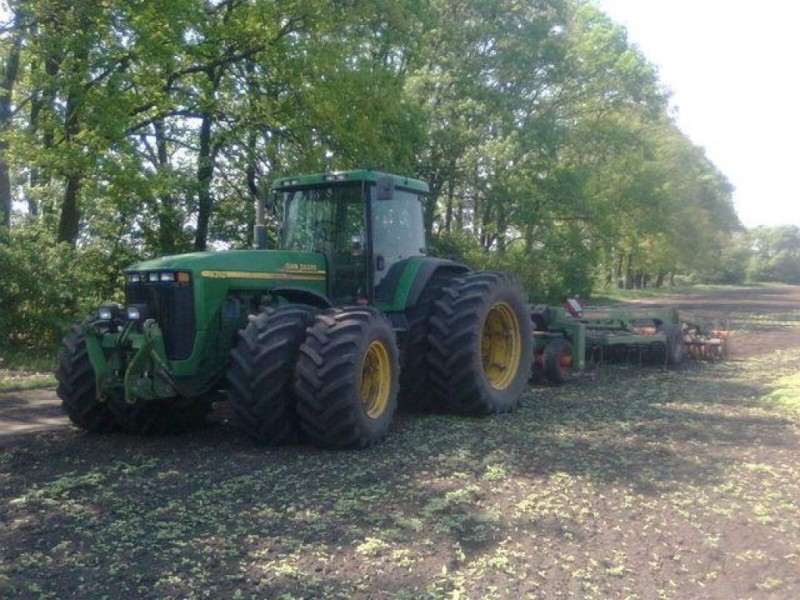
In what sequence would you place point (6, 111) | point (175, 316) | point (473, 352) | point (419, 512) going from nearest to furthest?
point (419, 512), point (175, 316), point (473, 352), point (6, 111)

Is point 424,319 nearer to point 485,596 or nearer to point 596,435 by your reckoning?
point 596,435

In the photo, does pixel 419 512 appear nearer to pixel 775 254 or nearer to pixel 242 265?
pixel 242 265

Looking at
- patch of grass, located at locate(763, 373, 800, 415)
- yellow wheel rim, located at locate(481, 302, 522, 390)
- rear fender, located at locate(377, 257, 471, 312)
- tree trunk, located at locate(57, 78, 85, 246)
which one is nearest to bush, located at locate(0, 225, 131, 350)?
tree trunk, located at locate(57, 78, 85, 246)

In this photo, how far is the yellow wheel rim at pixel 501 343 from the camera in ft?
34.4

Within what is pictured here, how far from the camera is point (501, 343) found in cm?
1062

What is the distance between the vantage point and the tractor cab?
9219mm

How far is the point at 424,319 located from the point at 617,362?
21.7ft

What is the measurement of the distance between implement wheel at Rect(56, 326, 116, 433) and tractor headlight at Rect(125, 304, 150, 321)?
560 millimetres

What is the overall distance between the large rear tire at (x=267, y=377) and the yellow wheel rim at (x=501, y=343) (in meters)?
3.59

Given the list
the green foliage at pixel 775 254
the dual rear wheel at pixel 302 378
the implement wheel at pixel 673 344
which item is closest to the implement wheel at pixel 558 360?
the implement wheel at pixel 673 344

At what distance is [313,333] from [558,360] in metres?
5.86

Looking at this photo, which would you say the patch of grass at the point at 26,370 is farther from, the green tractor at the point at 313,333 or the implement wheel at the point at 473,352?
the implement wheel at the point at 473,352

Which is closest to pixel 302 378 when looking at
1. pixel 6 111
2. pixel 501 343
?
pixel 501 343

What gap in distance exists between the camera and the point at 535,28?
27.8 meters
